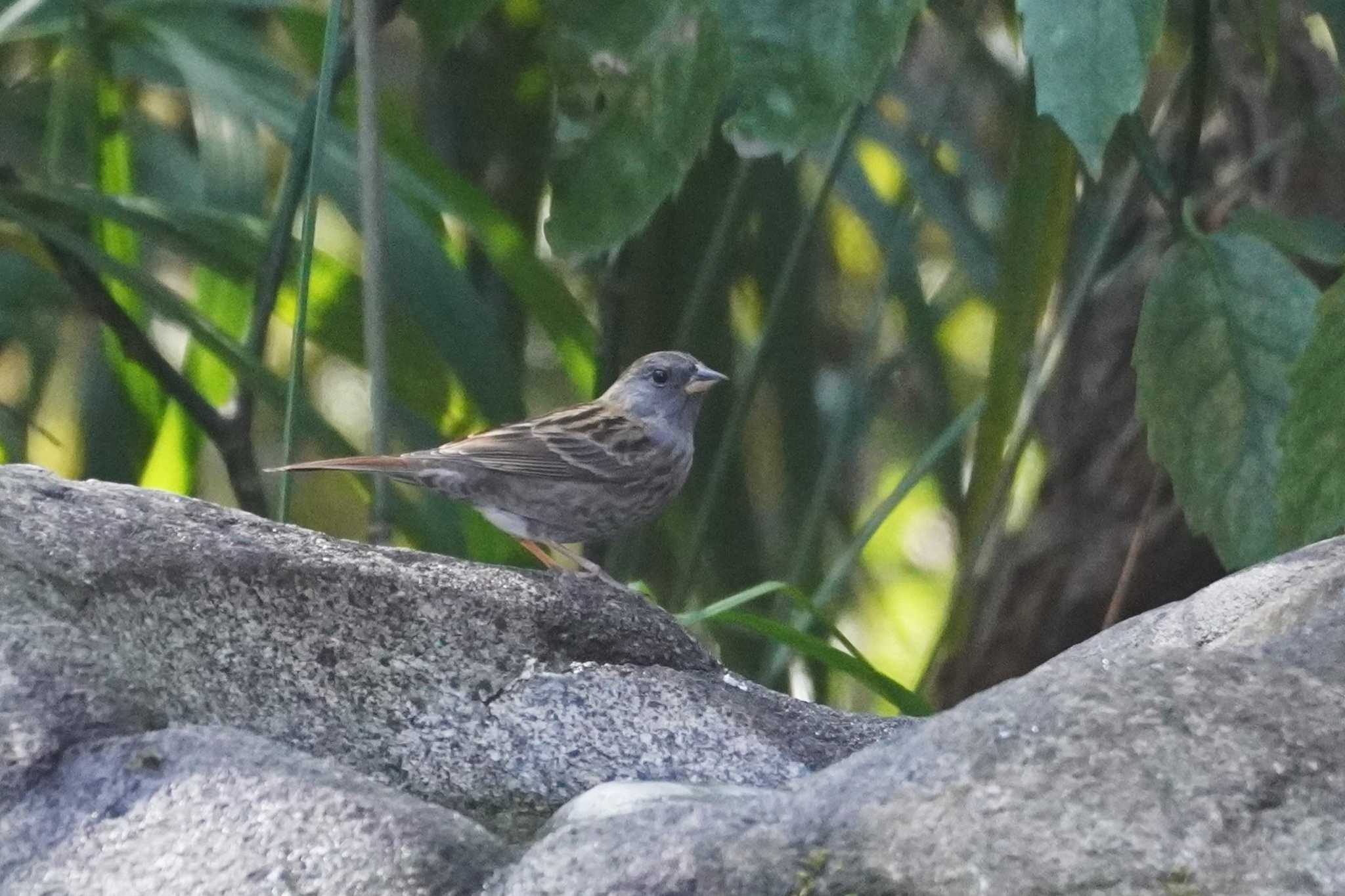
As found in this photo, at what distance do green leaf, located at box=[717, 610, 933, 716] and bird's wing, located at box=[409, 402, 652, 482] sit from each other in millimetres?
716

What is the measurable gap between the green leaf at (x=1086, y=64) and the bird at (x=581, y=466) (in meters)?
1.87

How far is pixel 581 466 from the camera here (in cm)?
372

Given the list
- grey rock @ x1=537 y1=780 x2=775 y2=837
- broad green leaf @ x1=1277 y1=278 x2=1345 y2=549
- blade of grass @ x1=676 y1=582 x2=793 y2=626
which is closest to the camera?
grey rock @ x1=537 y1=780 x2=775 y2=837

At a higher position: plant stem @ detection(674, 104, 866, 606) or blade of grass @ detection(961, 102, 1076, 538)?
blade of grass @ detection(961, 102, 1076, 538)

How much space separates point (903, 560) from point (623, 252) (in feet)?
9.88

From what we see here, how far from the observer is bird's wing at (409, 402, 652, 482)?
368 cm

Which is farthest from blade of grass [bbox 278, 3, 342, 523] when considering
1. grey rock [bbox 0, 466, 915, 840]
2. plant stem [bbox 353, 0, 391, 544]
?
grey rock [bbox 0, 466, 915, 840]

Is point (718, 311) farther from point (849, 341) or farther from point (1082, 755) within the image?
point (1082, 755)

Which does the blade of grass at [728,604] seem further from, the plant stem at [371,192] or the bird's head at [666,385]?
the bird's head at [666,385]

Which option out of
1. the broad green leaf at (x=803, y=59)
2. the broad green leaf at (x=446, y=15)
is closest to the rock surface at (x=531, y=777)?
the broad green leaf at (x=803, y=59)

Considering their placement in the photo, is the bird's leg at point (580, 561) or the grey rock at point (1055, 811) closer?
the grey rock at point (1055, 811)

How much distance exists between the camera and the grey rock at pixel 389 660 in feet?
7.33

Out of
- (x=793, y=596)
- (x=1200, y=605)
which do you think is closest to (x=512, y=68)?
(x=793, y=596)

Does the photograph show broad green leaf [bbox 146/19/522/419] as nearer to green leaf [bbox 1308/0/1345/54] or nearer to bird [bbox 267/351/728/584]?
bird [bbox 267/351/728/584]
